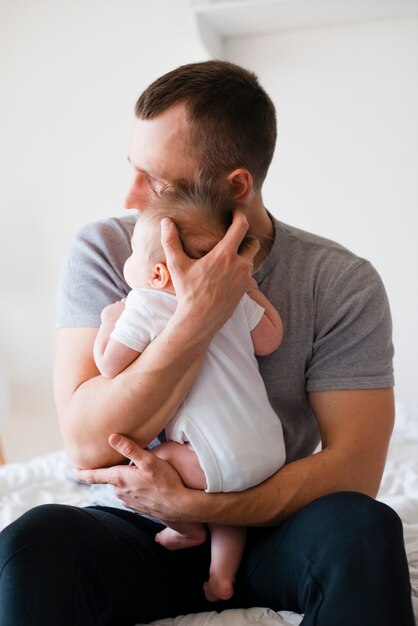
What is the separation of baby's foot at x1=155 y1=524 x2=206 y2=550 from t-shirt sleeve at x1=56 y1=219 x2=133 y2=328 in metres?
0.35

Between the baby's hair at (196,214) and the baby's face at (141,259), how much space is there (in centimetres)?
2

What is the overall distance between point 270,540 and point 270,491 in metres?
0.08

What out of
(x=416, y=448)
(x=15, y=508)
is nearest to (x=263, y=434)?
(x=15, y=508)

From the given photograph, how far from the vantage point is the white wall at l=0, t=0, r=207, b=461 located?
3.09 metres

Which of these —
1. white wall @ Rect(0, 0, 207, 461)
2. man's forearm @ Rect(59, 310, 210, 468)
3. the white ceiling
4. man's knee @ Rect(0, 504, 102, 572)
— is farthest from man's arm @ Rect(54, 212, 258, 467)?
white wall @ Rect(0, 0, 207, 461)

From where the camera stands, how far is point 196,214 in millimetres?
1207

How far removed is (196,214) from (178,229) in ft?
0.11

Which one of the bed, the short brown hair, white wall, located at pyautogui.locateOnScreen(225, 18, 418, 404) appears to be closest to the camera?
the short brown hair

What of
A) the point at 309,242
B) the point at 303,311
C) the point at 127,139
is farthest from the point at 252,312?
the point at 127,139

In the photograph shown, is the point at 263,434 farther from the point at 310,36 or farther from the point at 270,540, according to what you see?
the point at 310,36

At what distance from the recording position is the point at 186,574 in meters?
1.27

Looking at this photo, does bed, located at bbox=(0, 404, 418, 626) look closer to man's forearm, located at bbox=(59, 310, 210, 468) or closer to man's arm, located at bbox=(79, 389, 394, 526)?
man's arm, located at bbox=(79, 389, 394, 526)

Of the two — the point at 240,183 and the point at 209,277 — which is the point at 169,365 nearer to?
the point at 209,277

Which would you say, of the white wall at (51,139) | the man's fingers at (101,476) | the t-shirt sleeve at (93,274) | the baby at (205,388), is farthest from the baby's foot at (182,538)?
the white wall at (51,139)
